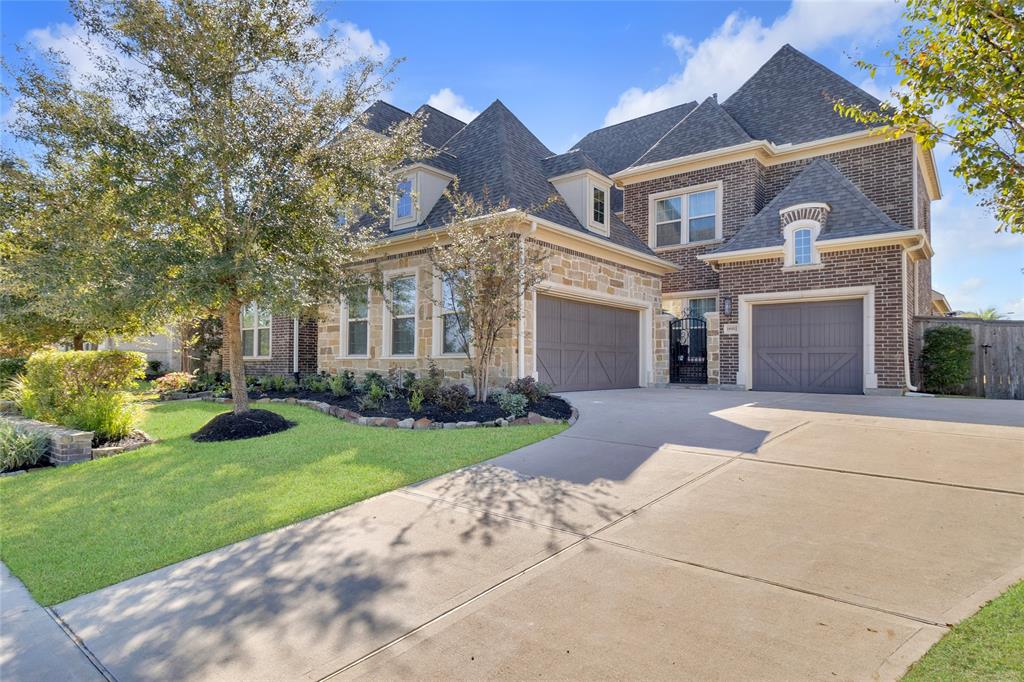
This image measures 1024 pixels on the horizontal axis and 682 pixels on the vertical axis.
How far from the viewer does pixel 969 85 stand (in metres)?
3.21

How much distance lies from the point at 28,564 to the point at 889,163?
17.6 metres

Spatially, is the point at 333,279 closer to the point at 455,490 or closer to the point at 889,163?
the point at 455,490

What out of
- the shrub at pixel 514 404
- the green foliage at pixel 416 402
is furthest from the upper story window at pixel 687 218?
the green foliage at pixel 416 402

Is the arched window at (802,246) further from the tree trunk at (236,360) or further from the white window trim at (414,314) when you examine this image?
the tree trunk at (236,360)

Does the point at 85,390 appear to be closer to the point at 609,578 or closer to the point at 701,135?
the point at 609,578

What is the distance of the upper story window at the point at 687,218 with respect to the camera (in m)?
15.4

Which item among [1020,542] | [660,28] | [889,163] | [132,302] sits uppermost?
[660,28]

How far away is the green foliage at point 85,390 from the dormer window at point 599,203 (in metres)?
10.1

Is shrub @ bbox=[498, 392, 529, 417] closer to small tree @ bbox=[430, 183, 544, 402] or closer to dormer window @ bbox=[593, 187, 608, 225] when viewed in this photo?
small tree @ bbox=[430, 183, 544, 402]

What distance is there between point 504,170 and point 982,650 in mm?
10769

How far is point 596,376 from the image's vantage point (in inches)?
504

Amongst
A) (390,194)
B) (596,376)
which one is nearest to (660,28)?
(390,194)

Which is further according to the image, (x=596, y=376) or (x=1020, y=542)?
(x=596, y=376)

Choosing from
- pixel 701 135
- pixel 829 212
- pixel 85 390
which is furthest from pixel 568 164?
pixel 85 390
